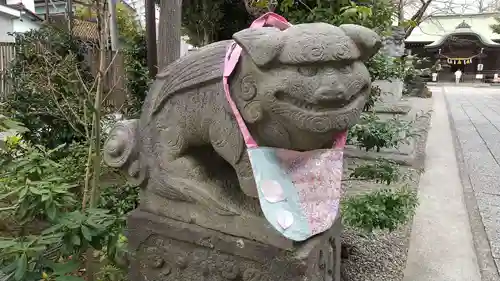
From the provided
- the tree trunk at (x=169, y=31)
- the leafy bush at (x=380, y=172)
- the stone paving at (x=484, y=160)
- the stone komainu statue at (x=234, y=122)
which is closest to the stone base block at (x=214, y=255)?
the stone komainu statue at (x=234, y=122)

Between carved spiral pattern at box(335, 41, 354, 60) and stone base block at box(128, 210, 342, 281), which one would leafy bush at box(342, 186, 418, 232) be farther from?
carved spiral pattern at box(335, 41, 354, 60)

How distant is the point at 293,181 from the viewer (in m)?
1.48

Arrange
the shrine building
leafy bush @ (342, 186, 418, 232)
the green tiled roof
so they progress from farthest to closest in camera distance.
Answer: the green tiled roof, the shrine building, leafy bush @ (342, 186, 418, 232)

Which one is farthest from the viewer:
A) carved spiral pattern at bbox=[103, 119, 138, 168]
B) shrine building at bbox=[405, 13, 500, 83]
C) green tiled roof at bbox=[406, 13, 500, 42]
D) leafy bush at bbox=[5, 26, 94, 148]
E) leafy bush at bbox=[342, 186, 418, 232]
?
green tiled roof at bbox=[406, 13, 500, 42]

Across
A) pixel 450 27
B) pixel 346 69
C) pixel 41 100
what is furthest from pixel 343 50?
pixel 450 27

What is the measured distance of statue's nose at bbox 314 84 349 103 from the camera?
4.10 ft

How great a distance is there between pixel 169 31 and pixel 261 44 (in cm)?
214

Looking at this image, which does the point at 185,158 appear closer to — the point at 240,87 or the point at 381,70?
the point at 240,87

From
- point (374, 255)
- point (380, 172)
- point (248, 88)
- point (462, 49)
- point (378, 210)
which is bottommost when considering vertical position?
point (374, 255)

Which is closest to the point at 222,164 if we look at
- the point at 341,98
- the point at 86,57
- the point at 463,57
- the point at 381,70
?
the point at 341,98

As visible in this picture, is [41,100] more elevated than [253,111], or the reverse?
[41,100]

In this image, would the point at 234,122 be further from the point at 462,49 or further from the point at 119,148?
the point at 462,49

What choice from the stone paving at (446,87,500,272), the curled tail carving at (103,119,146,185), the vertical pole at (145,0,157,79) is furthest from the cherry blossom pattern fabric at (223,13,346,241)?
the vertical pole at (145,0,157,79)

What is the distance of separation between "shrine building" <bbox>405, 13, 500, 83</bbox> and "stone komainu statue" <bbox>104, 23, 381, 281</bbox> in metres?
23.3
